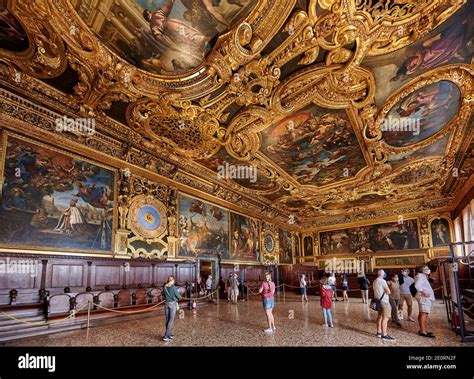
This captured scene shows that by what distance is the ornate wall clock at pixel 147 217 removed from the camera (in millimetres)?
10883

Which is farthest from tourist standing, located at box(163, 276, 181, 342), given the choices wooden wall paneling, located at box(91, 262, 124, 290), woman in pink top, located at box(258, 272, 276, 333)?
wooden wall paneling, located at box(91, 262, 124, 290)

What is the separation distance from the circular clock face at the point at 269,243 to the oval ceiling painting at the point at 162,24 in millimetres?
16274

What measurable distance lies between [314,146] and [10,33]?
10700 millimetres

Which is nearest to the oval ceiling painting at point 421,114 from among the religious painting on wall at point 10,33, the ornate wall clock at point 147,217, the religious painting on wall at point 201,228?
the religious painting on wall at point 201,228

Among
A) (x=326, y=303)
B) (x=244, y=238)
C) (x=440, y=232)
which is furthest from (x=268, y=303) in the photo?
(x=440, y=232)

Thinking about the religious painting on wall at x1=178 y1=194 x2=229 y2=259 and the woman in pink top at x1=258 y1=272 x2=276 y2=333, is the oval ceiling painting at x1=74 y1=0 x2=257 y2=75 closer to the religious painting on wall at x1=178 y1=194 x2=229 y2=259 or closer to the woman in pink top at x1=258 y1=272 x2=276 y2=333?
the woman in pink top at x1=258 y1=272 x2=276 y2=333

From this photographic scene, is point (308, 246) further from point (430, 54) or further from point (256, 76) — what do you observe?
point (256, 76)

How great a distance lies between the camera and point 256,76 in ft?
24.6

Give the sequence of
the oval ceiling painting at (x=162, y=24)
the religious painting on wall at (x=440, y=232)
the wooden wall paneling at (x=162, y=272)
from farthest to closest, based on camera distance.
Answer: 1. the religious painting on wall at (x=440, y=232)
2. the wooden wall paneling at (x=162, y=272)
3. the oval ceiling painting at (x=162, y=24)

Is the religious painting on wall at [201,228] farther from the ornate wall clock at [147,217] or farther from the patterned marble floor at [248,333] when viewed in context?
the patterned marble floor at [248,333]

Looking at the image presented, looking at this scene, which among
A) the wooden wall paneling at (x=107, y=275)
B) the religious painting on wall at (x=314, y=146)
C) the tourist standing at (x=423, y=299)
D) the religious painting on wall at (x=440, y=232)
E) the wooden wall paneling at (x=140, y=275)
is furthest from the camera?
the religious painting on wall at (x=440, y=232)

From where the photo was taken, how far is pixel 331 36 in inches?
246

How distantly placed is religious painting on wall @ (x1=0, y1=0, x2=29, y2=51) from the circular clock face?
58.5 ft

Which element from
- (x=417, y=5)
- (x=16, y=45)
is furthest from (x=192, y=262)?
(x=417, y=5)
